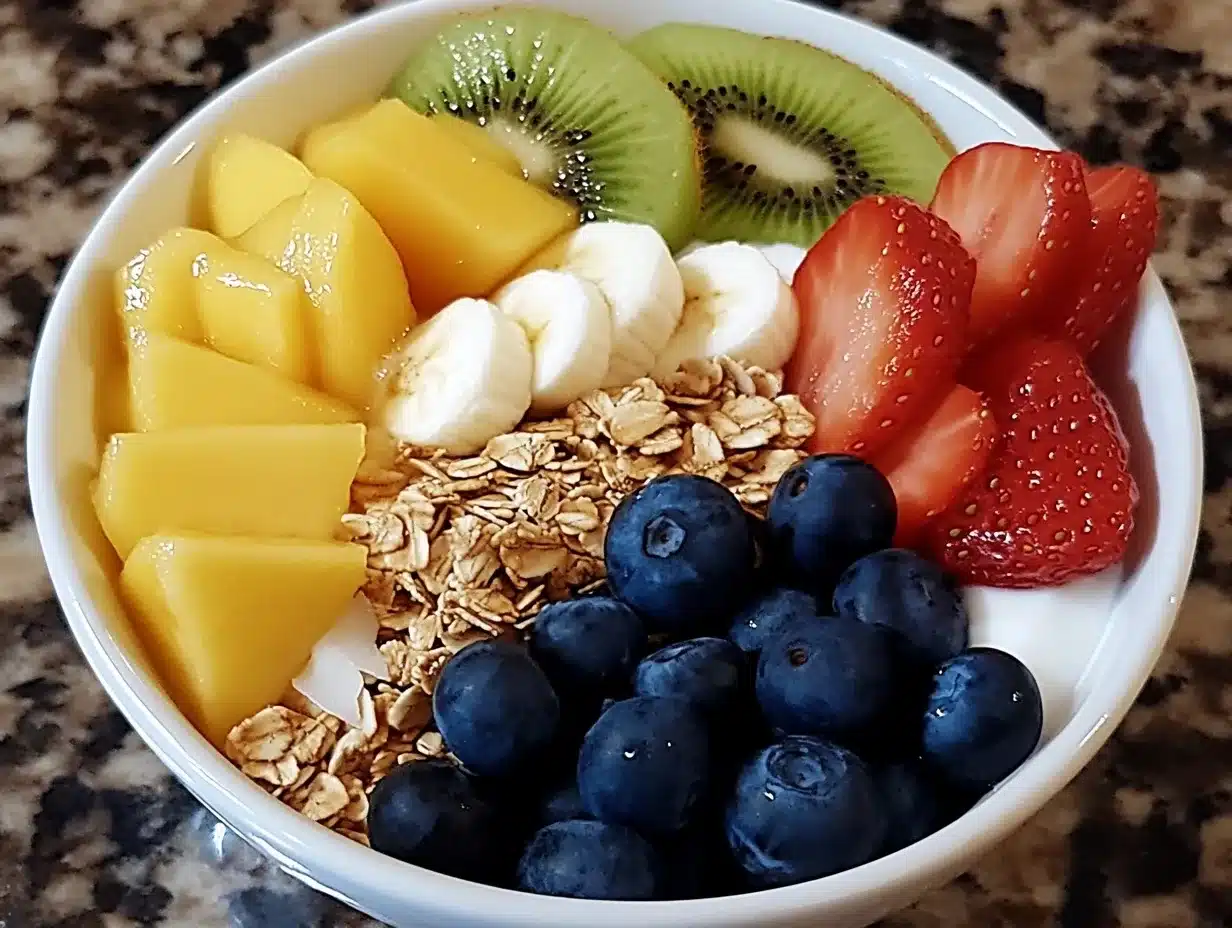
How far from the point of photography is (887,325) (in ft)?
3.08

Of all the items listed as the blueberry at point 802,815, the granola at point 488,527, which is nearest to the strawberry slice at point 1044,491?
the granola at point 488,527

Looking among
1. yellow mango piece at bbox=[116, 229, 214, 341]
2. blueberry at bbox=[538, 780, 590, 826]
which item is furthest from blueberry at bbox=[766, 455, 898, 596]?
yellow mango piece at bbox=[116, 229, 214, 341]

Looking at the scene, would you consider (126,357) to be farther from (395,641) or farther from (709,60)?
(709,60)

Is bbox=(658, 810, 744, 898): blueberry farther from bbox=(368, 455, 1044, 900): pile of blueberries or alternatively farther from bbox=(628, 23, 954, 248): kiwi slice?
bbox=(628, 23, 954, 248): kiwi slice

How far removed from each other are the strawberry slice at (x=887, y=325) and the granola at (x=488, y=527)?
0.11ft

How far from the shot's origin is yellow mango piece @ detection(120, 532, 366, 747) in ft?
2.68

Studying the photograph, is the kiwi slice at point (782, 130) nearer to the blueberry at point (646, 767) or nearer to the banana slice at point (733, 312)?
the banana slice at point (733, 312)

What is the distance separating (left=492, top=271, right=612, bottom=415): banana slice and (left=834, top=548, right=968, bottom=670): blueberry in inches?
9.9

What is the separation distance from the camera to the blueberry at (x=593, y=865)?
2.34 ft

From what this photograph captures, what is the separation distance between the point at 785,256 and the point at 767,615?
390 millimetres

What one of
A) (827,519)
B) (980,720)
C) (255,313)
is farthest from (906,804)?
(255,313)

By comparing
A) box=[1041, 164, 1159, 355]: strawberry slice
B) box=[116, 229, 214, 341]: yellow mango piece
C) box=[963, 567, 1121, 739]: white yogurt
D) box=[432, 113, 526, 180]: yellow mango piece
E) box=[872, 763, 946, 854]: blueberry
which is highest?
box=[1041, 164, 1159, 355]: strawberry slice

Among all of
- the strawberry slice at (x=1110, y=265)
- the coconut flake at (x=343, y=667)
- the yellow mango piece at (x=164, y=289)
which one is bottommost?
the coconut flake at (x=343, y=667)

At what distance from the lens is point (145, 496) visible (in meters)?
0.85
